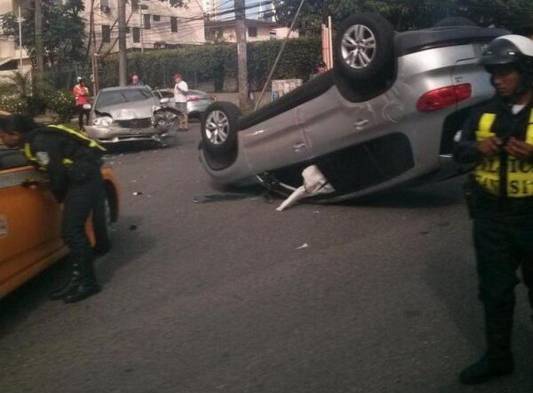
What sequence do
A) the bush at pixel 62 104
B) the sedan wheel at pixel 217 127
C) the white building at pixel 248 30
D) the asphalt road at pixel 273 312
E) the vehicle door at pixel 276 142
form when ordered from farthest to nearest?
the white building at pixel 248 30
the bush at pixel 62 104
the sedan wheel at pixel 217 127
the vehicle door at pixel 276 142
the asphalt road at pixel 273 312

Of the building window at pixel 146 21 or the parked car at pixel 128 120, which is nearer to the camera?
the parked car at pixel 128 120

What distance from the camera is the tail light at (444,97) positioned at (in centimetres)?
711

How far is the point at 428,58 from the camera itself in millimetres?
7125

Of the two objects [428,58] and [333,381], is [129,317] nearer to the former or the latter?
[333,381]

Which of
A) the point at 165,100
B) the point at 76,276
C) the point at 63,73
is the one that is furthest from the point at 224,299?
the point at 63,73

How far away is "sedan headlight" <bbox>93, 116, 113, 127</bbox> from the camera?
1648 centimetres

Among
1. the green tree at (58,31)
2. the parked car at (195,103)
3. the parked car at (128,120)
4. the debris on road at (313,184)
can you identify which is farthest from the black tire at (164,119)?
the green tree at (58,31)

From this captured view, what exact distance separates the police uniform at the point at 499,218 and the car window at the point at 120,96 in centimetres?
1398

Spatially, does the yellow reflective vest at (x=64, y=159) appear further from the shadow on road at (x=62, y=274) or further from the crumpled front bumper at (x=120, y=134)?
the crumpled front bumper at (x=120, y=134)

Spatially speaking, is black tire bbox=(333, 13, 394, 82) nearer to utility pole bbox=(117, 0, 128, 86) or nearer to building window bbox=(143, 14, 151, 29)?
utility pole bbox=(117, 0, 128, 86)

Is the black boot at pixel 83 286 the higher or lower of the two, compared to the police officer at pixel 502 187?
lower

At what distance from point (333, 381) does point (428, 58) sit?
3853 millimetres

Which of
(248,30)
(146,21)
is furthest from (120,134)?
(248,30)

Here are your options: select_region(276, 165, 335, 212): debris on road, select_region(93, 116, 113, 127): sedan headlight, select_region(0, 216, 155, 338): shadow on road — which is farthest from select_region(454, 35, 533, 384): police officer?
select_region(93, 116, 113, 127): sedan headlight
